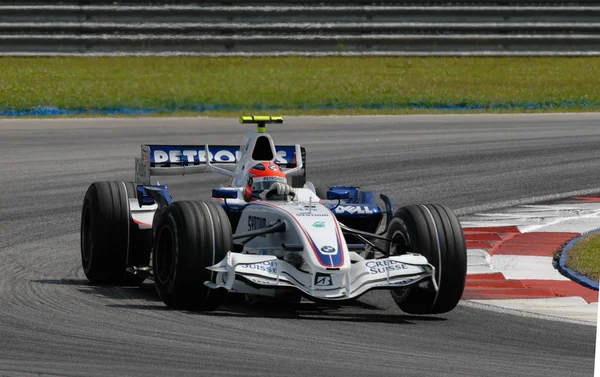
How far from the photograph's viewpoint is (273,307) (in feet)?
27.9

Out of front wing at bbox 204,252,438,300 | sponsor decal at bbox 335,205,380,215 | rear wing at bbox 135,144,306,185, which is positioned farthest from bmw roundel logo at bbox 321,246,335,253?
rear wing at bbox 135,144,306,185

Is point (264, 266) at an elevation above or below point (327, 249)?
below

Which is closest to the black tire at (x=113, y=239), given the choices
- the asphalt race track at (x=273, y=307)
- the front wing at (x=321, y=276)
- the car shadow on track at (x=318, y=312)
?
the asphalt race track at (x=273, y=307)

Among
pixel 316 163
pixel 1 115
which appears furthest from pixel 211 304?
pixel 1 115

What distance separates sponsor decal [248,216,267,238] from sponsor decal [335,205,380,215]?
0.60m

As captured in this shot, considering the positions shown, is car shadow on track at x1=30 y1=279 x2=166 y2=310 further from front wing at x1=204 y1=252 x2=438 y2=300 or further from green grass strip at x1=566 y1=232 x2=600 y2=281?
green grass strip at x1=566 y1=232 x2=600 y2=281

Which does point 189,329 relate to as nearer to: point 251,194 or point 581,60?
point 251,194

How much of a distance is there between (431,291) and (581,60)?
1877 cm

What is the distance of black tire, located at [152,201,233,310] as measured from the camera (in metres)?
8.05

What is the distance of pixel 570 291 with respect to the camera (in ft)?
30.4

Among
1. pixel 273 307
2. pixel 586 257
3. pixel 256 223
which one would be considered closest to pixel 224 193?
pixel 256 223

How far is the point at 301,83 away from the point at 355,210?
15199 mm

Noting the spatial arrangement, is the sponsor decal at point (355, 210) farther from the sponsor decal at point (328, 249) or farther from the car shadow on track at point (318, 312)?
the sponsor decal at point (328, 249)
